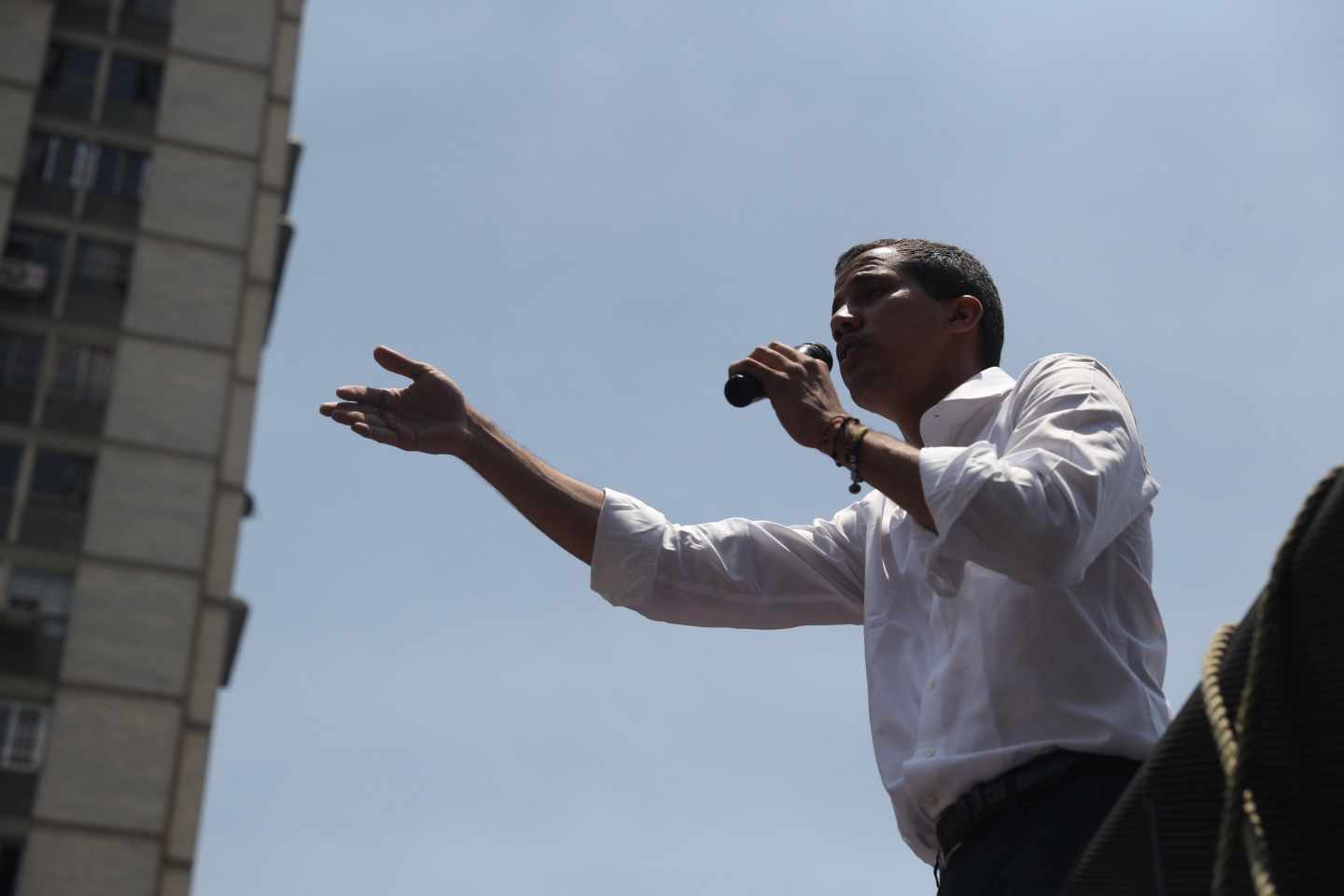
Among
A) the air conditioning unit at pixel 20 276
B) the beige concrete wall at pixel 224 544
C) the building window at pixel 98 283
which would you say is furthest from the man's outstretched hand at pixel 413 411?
the building window at pixel 98 283

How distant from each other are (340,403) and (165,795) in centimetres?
1847

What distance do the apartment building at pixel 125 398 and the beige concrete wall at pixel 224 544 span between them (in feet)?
0.09

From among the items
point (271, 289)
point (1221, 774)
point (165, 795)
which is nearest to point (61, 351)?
point (271, 289)

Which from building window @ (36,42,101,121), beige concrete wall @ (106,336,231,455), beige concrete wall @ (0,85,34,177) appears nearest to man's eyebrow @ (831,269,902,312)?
beige concrete wall @ (106,336,231,455)

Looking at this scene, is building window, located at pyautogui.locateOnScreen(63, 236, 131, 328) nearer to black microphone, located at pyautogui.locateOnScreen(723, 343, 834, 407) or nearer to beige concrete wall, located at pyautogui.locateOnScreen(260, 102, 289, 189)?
beige concrete wall, located at pyautogui.locateOnScreen(260, 102, 289, 189)

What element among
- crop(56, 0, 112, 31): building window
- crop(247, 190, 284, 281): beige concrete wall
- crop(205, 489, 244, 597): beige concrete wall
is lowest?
crop(205, 489, 244, 597): beige concrete wall

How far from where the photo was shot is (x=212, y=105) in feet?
81.8

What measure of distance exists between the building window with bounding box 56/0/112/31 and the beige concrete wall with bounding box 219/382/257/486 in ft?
17.8

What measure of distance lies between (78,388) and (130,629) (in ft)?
10.7

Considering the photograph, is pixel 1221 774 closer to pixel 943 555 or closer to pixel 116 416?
pixel 943 555

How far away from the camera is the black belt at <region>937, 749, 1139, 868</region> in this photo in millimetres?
2410

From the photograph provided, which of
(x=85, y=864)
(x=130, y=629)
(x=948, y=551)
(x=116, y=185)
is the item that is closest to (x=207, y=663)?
(x=130, y=629)

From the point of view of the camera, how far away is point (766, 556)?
10.9ft

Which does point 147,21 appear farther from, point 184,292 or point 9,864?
point 9,864
